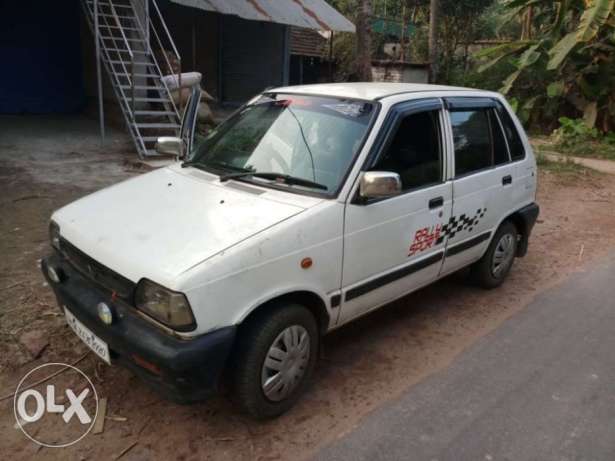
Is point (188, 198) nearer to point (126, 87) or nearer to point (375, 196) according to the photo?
point (375, 196)

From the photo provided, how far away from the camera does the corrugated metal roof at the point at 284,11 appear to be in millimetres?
10164

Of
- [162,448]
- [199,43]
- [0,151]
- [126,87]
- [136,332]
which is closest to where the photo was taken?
[136,332]

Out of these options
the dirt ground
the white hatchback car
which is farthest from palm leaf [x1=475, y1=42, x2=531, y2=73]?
the white hatchback car

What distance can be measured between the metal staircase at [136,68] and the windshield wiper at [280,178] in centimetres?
574

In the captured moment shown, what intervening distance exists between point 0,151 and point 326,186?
7.37 m

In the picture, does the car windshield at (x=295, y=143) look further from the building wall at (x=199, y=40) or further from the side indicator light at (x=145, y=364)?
the building wall at (x=199, y=40)

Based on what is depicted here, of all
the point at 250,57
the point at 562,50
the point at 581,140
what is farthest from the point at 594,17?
the point at 250,57

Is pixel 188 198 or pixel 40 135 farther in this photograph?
pixel 40 135

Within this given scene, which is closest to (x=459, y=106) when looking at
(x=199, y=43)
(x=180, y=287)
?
(x=180, y=287)

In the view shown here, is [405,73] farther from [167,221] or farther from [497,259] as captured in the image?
[167,221]

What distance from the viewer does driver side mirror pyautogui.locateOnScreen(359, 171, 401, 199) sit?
2885mm

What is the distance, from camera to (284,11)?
11.5 m

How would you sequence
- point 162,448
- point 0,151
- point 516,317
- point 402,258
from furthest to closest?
1. point 0,151
2. point 516,317
3. point 402,258
4. point 162,448

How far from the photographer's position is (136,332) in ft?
8.18
